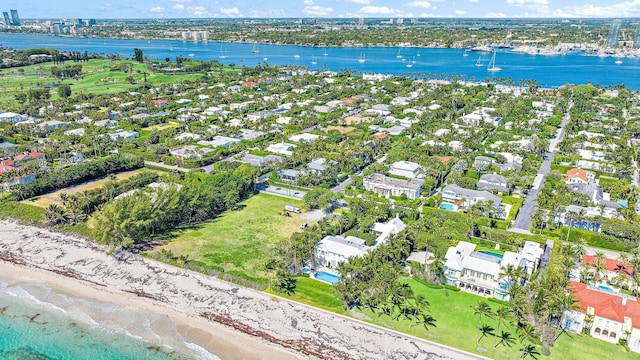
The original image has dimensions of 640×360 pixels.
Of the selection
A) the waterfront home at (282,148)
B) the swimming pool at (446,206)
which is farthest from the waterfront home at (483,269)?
the waterfront home at (282,148)

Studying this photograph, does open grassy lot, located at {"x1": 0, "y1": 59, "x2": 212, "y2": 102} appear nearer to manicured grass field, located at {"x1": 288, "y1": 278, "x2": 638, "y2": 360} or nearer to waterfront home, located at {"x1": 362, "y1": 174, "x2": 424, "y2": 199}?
waterfront home, located at {"x1": 362, "y1": 174, "x2": 424, "y2": 199}

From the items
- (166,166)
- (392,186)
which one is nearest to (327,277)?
(392,186)

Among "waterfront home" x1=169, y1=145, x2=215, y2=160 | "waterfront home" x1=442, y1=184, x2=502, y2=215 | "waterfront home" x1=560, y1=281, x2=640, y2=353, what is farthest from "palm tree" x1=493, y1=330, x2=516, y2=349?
"waterfront home" x1=169, y1=145, x2=215, y2=160

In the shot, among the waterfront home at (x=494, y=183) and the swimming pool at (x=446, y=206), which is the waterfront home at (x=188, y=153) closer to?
the swimming pool at (x=446, y=206)

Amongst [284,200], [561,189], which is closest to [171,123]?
→ [284,200]

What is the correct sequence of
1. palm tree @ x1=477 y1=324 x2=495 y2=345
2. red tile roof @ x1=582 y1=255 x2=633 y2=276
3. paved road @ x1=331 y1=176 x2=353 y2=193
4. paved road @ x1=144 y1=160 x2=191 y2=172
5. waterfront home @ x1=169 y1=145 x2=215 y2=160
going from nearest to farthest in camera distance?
palm tree @ x1=477 y1=324 x2=495 y2=345, red tile roof @ x1=582 y1=255 x2=633 y2=276, paved road @ x1=331 y1=176 x2=353 y2=193, paved road @ x1=144 y1=160 x2=191 y2=172, waterfront home @ x1=169 y1=145 x2=215 y2=160

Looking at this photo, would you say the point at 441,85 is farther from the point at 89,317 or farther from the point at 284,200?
the point at 89,317

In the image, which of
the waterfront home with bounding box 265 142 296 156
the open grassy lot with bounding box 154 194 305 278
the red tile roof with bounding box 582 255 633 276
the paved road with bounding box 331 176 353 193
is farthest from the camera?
the waterfront home with bounding box 265 142 296 156
